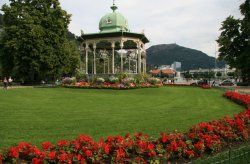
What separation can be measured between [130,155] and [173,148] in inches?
41.5

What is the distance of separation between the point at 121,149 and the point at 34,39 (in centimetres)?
3264

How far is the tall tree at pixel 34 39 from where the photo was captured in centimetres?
3628

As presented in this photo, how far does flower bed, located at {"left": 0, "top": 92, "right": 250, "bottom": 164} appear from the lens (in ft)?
19.5

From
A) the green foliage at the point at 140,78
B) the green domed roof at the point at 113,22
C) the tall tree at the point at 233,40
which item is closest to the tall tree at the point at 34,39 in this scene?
the green domed roof at the point at 113,22

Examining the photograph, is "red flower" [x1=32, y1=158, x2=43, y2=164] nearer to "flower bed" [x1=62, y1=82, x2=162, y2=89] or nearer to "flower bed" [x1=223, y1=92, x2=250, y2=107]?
"flower bed" [x1=223, y1=92, x2=250, y2=107]

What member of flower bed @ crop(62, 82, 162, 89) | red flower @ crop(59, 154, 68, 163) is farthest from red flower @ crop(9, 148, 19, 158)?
flower bed @ crop(62, 82, 162, 89)

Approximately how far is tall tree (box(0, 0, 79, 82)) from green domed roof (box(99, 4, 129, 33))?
7310mm

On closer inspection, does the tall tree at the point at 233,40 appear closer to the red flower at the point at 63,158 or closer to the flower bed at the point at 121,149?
the flower bed at the point at 121,149

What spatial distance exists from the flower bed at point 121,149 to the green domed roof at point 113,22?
26490 millimetres

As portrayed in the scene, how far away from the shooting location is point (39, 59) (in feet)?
122

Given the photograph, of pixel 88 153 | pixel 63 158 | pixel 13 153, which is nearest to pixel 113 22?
→ pixel 88 153

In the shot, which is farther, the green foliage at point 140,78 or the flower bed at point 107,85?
the green foliage at point 140,78

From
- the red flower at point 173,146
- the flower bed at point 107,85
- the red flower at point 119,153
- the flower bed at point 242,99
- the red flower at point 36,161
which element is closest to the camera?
the red flower at point 36,161

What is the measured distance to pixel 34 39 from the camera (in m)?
36.3
